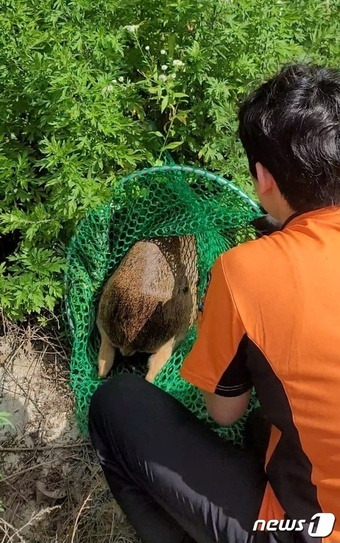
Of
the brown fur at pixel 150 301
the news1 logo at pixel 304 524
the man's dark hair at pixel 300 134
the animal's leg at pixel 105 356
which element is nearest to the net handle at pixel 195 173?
the brown fur at pixel 150 301

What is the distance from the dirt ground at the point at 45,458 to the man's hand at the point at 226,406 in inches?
31.0

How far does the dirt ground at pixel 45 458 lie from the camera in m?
2.47

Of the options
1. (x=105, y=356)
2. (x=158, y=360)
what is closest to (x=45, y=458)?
(x=105, y=356)

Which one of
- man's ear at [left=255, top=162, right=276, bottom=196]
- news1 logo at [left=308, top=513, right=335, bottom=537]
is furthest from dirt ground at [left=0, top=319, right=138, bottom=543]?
man's ear at [left=255, top=162, right=276, bottom=196]

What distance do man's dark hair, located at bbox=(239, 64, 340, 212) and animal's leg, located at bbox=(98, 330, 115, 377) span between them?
4.08 ft

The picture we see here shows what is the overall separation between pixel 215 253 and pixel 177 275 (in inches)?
7.9

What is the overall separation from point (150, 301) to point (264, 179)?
1.06 metres

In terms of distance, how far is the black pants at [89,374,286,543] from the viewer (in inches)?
71.0

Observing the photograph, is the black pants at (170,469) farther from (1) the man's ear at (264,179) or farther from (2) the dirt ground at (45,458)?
(1) the man's ear at (264,179)

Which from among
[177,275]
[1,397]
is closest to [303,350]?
[177,275]

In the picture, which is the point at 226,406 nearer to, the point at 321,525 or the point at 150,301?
the point at 321,525

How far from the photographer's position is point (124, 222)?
2.75 m

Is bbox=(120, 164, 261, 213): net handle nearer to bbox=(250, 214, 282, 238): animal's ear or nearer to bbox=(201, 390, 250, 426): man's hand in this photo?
bbox=(250, 214, 282, 238): animal's ear

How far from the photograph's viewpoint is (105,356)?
106 inches
